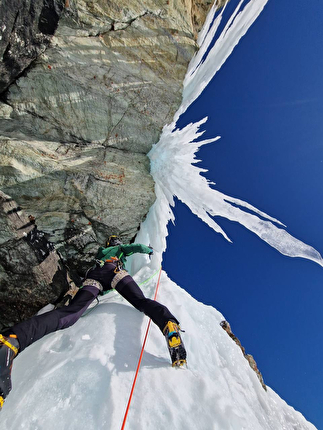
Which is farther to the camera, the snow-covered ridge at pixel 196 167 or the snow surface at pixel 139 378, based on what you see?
the snow-covered ridge at pixel 196 167

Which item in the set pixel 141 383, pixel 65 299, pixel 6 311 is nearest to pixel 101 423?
pixel 141 383

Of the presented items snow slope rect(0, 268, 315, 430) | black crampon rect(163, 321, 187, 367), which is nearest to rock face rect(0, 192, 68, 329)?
snow slope rect(0, 268, 315, 430)

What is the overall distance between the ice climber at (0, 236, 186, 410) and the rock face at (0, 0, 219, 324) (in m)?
1.75

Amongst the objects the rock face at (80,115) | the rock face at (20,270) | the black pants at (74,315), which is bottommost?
the rock face at (20,270)

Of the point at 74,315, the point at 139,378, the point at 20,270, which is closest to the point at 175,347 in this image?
the point at 139,378

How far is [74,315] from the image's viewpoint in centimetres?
362

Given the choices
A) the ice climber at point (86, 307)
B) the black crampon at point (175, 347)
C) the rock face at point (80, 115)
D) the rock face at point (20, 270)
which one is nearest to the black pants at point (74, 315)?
the ice climber at point (86, 307)

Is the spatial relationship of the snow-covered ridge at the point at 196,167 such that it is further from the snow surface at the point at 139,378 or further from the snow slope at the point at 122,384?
the snow slope at the point at 122,384

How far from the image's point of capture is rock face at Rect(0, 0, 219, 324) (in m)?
5.74

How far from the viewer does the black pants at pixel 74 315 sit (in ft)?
9.15

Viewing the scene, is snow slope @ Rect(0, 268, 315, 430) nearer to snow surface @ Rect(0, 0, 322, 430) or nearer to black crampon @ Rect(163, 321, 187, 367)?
snow surface @ Rect(0, 0, 322, 430)

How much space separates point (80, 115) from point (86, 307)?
568 centimetres

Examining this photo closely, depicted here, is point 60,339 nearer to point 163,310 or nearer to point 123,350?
point 123,350

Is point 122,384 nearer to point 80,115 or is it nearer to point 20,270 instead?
point 20,270
